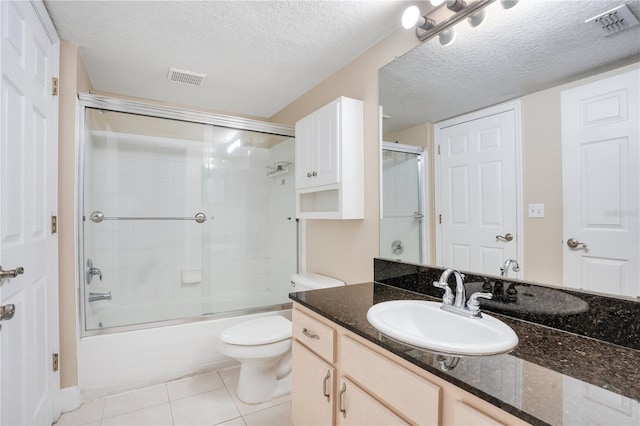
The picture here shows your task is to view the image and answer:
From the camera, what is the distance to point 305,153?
2.23 metres

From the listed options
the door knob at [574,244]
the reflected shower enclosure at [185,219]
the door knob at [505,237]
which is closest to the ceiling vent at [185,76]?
the reflected shower enclosure at [185,219]

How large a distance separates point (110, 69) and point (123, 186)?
88 centimetres

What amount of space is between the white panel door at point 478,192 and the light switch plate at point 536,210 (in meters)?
0.05

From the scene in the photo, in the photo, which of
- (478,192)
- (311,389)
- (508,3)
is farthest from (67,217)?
(508,3)

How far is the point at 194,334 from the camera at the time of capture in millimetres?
2283

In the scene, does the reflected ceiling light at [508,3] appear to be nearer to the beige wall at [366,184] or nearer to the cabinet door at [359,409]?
the beige wall at [366,184]

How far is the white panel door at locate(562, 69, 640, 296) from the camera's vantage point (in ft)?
3.04

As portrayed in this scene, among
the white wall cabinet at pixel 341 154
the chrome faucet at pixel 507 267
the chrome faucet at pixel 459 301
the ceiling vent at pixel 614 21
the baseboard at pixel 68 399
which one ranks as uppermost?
the ceiling vent at pixel 614 21

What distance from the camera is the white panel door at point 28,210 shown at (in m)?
1.20

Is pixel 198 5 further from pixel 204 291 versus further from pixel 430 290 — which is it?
pixel 204 291

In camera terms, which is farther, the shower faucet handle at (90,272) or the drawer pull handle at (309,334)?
the shower faucet handle at (90,272)

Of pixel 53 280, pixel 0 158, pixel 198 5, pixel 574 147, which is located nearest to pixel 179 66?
pixel 198 5

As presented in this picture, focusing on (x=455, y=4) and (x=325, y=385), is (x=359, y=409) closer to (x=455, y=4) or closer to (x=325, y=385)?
(x=325, y=385)

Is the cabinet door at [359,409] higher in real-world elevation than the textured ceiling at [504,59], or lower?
lower
